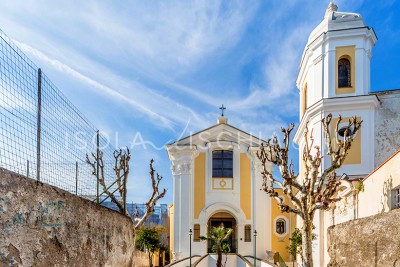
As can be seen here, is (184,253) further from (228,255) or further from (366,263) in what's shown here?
(366,263)

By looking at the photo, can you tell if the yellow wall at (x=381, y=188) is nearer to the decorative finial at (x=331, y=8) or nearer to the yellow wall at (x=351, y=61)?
the yellow wall at (x=351, y=61)

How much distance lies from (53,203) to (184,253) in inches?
861

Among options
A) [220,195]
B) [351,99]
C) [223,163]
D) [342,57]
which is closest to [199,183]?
[220,195]

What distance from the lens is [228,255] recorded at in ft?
76.9

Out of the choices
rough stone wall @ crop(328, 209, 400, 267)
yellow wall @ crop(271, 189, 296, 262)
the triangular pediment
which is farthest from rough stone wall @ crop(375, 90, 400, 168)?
the triangular pediment

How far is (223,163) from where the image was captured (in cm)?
2700

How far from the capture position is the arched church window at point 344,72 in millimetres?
19203

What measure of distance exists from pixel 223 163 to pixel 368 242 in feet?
59.4

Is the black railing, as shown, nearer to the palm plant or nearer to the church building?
the church building

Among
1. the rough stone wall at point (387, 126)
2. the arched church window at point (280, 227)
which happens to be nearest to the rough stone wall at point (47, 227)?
the rough stone wall at point (387, 126)

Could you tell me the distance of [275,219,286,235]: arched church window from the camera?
2612 centimetres

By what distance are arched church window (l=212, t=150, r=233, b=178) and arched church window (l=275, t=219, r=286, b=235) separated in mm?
4530

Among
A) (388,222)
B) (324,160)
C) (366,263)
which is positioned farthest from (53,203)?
(324,160)

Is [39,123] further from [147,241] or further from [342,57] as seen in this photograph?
[147,241]
